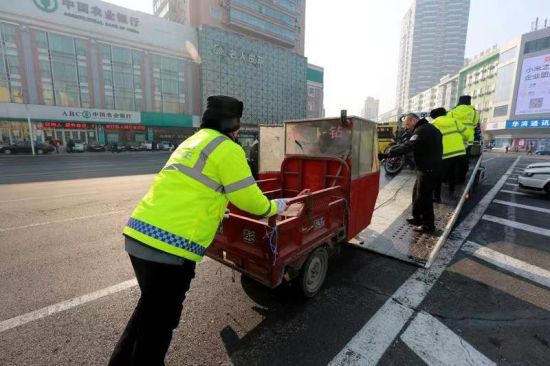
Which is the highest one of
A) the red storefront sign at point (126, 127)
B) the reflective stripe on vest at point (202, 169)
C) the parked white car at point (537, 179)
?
the red storefront sign at point (126, 127)

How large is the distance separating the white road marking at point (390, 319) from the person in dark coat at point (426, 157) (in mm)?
683

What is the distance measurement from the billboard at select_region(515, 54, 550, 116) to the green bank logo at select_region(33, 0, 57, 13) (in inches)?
2898

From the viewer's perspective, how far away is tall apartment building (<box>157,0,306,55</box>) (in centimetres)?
4719

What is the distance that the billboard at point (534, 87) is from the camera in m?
46.0

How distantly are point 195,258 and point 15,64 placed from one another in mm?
43266

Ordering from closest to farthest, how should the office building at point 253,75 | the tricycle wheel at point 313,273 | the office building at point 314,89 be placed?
the tricycle wheel at point 313,273
the office building at point 253,75
the office building at point 314,89

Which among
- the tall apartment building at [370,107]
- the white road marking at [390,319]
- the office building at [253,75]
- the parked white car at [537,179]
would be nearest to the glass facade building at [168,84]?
the office building at [253,75]

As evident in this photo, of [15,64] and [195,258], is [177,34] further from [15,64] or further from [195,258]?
[195,258]

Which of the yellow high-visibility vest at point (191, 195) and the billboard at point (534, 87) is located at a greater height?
the billboard at point (534, 87)

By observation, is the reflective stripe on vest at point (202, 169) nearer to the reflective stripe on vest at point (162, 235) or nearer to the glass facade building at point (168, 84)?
the reflective stripe on vest at point (162, 235)

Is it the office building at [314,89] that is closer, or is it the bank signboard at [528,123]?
the bank signboard at [528,123]

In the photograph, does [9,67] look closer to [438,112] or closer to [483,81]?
[438,112]

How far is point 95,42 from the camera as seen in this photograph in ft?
116

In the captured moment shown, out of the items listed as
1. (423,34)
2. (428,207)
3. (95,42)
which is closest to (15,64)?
(95,42)
